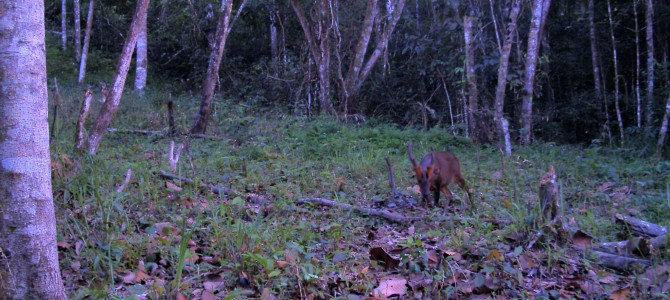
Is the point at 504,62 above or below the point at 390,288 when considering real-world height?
above

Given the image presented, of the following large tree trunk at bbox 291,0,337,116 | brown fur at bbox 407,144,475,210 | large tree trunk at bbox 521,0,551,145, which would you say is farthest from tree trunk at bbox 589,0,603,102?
brown fur at bbox 407,144,475,210

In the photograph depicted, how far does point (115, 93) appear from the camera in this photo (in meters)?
7.70

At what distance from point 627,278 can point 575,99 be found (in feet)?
40.2

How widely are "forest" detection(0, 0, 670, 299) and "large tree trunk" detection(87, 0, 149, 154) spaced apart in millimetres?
31

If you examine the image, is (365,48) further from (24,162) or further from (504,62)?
(24,162)

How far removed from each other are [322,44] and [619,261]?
1120 centimetres

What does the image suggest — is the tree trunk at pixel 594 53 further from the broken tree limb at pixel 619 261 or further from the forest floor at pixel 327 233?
the broken tree limb at pixel 619 261

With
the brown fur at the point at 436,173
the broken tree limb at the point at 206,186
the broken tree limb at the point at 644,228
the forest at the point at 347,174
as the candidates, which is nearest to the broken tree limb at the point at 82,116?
the forest at the point at 347,174

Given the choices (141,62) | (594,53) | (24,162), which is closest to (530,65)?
(594,53)

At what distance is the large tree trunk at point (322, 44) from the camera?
14.3m

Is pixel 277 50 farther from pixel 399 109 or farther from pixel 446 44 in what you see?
pixel 446 44

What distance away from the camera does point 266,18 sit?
17641 millimetres

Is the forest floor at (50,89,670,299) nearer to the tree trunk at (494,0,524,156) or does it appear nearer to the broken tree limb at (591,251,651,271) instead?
the broken tree limb at (591,251,651,271)

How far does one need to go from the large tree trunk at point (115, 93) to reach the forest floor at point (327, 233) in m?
0.37
